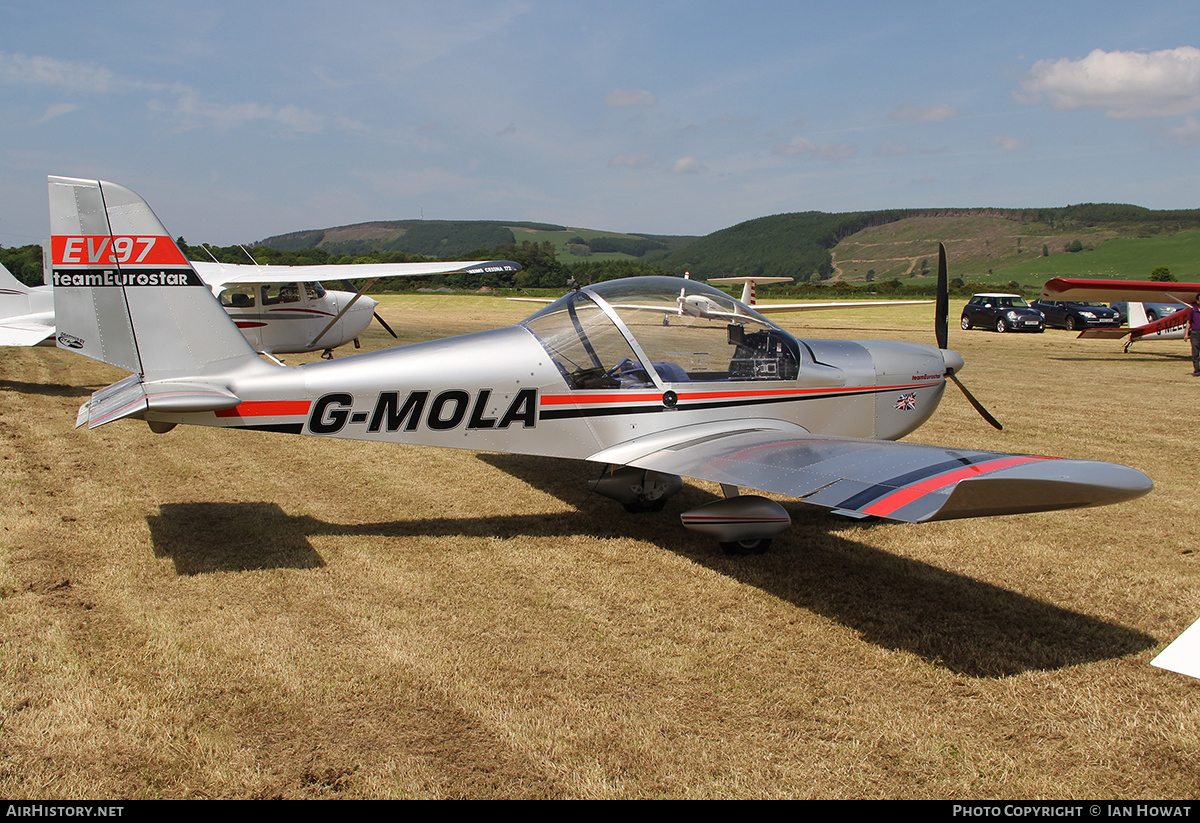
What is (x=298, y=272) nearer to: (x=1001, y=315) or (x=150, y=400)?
(x=150, y=400)

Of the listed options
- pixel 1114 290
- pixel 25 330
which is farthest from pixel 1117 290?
pixel 25 330

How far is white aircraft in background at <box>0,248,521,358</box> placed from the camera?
11898 millimetres

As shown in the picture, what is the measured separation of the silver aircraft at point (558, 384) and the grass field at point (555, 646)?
74 cm

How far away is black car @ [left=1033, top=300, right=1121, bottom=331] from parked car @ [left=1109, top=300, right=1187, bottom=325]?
0.55 metres

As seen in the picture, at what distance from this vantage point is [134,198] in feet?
16.0

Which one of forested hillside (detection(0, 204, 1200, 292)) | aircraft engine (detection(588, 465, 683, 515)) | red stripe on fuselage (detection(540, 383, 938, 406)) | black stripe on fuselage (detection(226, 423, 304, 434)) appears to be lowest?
aircraft engine (detection(588, 465, 683, 515))

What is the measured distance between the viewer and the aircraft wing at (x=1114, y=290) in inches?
548

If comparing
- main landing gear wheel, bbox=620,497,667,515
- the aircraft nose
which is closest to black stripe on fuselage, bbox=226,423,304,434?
main landing gear wheel, bbox=620,497,667,515

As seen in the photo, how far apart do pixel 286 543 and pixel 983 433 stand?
774 centimetres

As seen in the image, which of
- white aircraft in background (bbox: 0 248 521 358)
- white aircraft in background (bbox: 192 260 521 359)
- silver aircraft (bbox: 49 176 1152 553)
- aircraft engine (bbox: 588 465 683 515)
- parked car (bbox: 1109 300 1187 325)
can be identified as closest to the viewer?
silver aircraft (bbox: 49 176 1152 553)

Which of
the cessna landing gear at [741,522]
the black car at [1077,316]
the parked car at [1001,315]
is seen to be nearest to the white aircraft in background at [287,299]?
the cessna landing gear at [741,522]

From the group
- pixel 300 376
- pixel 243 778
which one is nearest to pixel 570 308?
pixel 300 376

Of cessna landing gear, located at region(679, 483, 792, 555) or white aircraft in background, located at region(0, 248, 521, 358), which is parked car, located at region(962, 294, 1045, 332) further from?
cessna landing gear, located at region(679, 483, 792, 555)
